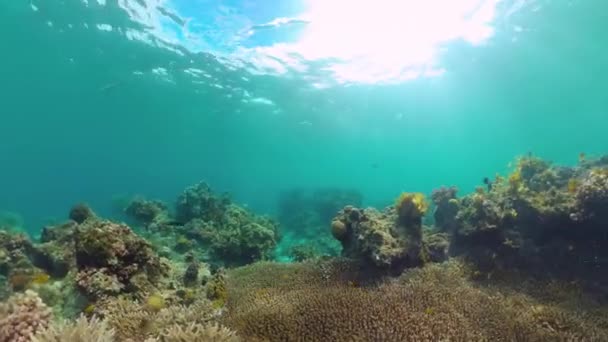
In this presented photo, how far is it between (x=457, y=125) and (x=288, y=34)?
40481 millimetres

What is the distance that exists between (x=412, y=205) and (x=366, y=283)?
6.80ft

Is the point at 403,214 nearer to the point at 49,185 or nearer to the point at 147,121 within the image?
the point at 147,121

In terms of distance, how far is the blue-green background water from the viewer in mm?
22406

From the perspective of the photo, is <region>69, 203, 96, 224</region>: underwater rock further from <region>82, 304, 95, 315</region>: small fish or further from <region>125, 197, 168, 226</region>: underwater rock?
<region>82, 304, 95, 315</region>: small fish

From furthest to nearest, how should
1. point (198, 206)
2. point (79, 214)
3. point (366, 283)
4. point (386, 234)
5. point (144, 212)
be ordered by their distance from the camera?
point (198, 206), point (144, 212), point (79, 214), point (386, 234), point (366, 283)

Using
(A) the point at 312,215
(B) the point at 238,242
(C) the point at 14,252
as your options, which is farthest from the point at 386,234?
(A) the point at 312,215

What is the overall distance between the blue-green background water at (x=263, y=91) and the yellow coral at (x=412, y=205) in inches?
291

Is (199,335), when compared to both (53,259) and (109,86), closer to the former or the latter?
(53,259)

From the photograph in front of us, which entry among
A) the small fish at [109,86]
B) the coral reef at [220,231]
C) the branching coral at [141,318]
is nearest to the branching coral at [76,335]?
the branching coral at [141,318]

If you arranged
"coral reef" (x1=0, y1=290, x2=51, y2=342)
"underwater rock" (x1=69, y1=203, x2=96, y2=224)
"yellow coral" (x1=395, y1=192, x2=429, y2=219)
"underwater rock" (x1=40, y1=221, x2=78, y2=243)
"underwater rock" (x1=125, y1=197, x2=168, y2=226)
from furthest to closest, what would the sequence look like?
"underwater rock" (x1=125, y1=197, x2=168, y2=226) < "underwater rock" (x1=69, y1=203, x2=96, y2=224) < "underwater rock" (x1=40, y1=221, x2=78, y2=243) < "yellow coral" (x1=395, y1=192, x2=429, y2=219) < "coral reef" (x1=0, y1=290, x2=51, y2=342)

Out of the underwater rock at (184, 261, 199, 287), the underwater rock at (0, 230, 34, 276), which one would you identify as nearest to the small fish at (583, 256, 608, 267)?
the underwater rock at (184, 261, 199, 287)

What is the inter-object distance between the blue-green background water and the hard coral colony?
7447mm

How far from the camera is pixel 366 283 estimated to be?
6.96 metres

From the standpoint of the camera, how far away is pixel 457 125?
55.1 m
